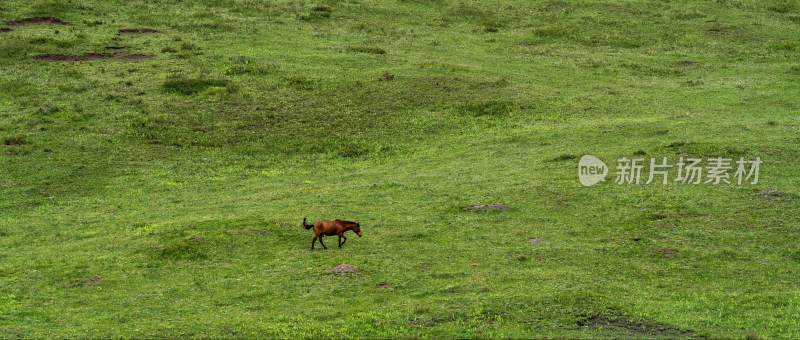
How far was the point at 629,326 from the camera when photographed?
15430mm

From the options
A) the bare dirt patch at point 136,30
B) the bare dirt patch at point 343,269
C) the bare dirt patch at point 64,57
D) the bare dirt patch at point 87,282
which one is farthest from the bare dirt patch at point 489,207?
the bare dirt patch at point 136,30

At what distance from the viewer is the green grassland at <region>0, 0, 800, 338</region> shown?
1723 centimetres

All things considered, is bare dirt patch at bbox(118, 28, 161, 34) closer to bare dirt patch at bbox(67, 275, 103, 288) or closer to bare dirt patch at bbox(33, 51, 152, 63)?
bare dirt patch at bbox(33, 51, 152, 63)

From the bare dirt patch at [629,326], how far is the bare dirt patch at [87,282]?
1427 cm

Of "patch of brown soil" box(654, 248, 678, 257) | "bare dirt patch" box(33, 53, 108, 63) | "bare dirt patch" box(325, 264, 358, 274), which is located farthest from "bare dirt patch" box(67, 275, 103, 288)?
"bare dirt patch" box(33, 53, 108, 63)

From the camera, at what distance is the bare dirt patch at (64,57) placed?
51625mm

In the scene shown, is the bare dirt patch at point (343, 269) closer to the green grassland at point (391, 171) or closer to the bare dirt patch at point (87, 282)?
the green grassland at point (391, 171)

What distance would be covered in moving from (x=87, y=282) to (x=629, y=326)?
1575 cm

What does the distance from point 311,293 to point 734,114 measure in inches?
1338

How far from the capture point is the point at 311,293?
18406mm

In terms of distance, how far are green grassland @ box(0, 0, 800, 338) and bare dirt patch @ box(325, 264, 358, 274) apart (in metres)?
0.32

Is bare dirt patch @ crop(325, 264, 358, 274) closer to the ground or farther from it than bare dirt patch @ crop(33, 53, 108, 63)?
closer to the ground

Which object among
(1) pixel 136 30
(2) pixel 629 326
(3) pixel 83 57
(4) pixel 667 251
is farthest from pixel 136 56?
(2) pixel 629 326

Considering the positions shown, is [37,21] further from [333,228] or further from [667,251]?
[667,251]
